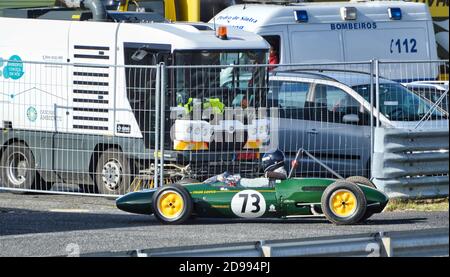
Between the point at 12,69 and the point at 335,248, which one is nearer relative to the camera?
the point at 335,248

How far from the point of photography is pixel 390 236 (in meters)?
7.05

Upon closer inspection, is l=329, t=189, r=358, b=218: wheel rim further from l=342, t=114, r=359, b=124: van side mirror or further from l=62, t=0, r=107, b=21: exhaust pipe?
l=62, t=0, r=107, b=21: exhaust pipe

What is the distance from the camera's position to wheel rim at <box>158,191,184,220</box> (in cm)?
1186

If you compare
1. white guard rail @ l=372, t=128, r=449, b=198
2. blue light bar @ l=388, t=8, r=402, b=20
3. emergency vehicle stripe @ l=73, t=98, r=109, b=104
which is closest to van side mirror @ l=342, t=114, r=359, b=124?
white guard rail @ l=372, t=128, r=449, b=198

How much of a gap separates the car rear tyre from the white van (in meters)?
4.79

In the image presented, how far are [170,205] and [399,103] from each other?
4.12m

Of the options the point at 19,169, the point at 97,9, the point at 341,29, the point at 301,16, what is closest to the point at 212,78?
the point at 97,9

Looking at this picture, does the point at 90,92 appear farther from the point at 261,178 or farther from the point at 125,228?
the point at 261,178

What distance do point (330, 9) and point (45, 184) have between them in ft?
20.9

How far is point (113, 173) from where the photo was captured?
14.4 m

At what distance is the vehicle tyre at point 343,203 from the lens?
11656 millimetres

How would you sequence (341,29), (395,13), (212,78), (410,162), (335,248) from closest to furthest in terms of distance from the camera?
(335,248), (410,162), (212,78), (341,29), (395,13)

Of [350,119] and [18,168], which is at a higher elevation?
[350,119]
